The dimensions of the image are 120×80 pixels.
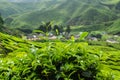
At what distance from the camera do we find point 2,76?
995cm

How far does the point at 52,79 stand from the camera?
958cm

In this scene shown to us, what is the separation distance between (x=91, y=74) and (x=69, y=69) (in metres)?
0.76

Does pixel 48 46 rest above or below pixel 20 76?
above

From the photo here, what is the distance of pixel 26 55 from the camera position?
33.0 feet

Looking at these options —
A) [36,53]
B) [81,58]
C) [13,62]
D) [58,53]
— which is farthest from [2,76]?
[81,58]

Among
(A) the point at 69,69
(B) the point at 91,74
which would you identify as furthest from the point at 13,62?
(B) the point at 91,74

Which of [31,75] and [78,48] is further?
[78,48]

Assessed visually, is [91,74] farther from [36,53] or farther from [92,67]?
[36,53]

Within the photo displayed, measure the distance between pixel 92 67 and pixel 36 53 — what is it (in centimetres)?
181

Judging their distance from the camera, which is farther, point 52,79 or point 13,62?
point 13,62

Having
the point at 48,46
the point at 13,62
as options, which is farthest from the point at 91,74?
the point at 13,62

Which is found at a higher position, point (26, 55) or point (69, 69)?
point (26, 55)

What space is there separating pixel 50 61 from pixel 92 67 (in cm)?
135

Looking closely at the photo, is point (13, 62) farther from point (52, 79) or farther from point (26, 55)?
point (52, 79)
